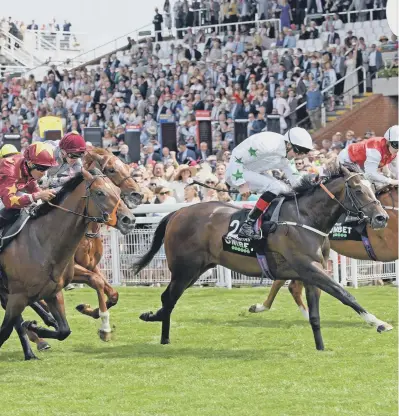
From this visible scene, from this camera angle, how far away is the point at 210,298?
497 inches

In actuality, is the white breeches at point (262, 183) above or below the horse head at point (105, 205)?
below

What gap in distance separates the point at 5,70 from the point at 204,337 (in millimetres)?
25838

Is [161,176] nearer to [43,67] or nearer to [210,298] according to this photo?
[210,298]

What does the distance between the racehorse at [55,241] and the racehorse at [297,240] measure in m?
1.47

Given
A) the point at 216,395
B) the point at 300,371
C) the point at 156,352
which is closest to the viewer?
the point at 216,395

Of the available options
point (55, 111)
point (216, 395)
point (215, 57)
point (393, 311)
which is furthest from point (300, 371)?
point (55, 111)

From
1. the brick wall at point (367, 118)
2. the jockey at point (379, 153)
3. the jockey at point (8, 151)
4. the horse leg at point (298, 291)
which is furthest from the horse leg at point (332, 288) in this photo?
the brick wall at point (367, 118)

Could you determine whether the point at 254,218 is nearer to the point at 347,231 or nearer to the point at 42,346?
the point at 42,346

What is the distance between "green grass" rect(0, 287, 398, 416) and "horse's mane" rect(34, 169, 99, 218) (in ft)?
3.88

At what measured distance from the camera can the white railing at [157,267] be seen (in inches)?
521

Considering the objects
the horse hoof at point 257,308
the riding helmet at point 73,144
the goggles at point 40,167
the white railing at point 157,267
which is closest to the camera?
the goggles at point 40,167

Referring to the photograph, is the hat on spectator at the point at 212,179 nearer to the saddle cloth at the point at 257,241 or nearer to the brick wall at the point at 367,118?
the saddle cloth at the point at 257,241

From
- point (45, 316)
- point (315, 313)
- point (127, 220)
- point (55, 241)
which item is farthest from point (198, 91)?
point (127, 220)

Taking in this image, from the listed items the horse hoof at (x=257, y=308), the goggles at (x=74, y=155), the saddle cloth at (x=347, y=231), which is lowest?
the horse hoof at (x=257, y=308)
